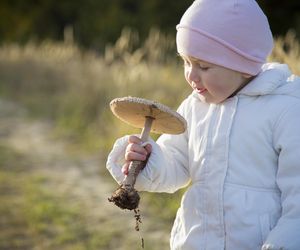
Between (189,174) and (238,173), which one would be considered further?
(189,174)

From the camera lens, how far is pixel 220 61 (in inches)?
91.7

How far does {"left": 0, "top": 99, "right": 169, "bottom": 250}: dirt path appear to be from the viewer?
488 centimetres

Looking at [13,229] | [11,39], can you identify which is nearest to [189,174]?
[13,229]

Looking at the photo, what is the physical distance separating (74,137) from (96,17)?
1860 centimetres

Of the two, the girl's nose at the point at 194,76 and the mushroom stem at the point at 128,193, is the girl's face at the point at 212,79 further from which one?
the mushroom stem at the point at 128,193

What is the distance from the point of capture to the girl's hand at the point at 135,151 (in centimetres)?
237

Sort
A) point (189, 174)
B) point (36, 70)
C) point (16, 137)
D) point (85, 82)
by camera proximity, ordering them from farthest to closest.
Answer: point (36, 70), point (85, 82), point (16, 137), point (189, 174)

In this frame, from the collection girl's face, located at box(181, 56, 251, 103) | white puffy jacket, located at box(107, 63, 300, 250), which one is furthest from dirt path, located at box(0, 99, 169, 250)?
girl's face, located at box(181, 56, 251, 103)

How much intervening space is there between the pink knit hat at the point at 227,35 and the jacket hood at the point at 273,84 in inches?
1.9

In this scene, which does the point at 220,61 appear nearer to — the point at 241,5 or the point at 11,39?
the point at 241,5

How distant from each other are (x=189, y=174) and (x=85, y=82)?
7163mm

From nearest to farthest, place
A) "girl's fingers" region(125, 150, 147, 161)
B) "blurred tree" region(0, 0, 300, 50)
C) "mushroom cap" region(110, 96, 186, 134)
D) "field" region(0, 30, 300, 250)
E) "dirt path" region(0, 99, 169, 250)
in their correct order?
"mushroom cap" region(110, 96, 186, 134), "girl's fingers" region(125, 150, 147, 161), "field" region(0, 30, 300, 250), "dirt path" region(0, 99, 169, 250), "blurred tree" region(0, 0, 300, 50)

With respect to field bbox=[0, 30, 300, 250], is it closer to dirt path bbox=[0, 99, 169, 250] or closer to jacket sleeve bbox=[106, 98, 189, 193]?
dirt path bbox=[0, 99, 169, 250]

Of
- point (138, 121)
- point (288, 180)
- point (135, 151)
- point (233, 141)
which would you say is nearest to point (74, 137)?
point (138, 121)
